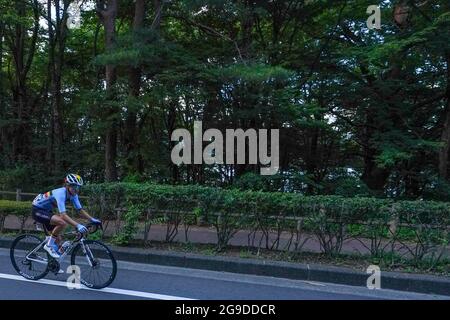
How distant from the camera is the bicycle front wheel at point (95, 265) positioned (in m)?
7.05

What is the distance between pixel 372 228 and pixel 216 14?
30.0ft

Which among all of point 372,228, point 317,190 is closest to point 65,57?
point 317,190

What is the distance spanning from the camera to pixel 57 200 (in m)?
7.29

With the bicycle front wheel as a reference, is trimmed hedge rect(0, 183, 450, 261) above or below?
above

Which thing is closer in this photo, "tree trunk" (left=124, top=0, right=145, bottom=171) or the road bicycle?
the road bicycle

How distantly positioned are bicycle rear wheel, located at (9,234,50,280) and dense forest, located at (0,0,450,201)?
590 cm

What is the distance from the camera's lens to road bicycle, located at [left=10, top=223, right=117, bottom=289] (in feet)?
23.2

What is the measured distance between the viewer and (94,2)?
18.3m

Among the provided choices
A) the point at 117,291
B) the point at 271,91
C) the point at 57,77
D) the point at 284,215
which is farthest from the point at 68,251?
the point at 57,77

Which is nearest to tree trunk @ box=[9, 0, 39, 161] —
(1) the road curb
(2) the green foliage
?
(2) the green foliage

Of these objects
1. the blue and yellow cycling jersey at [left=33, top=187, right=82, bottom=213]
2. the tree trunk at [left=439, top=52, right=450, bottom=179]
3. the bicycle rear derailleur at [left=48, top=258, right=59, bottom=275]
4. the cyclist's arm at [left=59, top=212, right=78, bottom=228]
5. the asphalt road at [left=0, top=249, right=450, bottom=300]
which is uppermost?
the tree trunk at [left=439, top=52, right=450, bottom=179]

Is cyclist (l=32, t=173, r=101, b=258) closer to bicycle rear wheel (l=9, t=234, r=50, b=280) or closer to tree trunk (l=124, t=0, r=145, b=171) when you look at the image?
bicycle rear wheel (l=9, t=234, r=50, b=280)

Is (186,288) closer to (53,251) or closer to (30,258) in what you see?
(53,251)

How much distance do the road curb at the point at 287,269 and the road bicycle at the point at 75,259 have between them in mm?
1786
